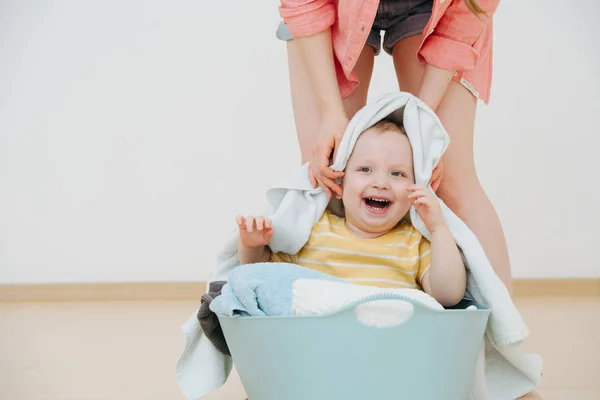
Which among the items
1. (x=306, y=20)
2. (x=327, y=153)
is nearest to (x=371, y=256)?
(x=327, y=153)

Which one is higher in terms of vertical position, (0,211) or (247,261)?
(247,261)

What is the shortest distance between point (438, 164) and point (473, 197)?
0.14 metres

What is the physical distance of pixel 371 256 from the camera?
132 centimetres

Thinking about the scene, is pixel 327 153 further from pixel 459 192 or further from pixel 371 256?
pixel 459 192

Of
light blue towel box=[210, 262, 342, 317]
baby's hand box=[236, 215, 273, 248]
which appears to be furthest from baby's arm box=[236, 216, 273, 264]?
light blue towel box=[210, 262, 342, 317]

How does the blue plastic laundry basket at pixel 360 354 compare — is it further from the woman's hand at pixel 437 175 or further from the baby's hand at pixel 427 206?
the woman's hand at pixel 437 175

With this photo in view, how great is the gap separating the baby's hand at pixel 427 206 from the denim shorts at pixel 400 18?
402 mm

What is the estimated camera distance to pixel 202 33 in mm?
2824

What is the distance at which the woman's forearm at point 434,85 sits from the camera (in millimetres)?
1418

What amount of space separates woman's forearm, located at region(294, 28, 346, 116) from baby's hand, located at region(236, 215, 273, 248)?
0.83 ft

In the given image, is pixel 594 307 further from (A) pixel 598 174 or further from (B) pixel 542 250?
(A) pixel 598 174

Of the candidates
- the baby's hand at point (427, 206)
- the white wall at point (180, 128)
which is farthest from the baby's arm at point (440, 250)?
the white wall at point (180, 128)

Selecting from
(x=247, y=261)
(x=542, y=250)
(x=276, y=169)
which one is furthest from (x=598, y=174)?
(x=247, y=261)

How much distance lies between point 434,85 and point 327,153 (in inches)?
9.6
